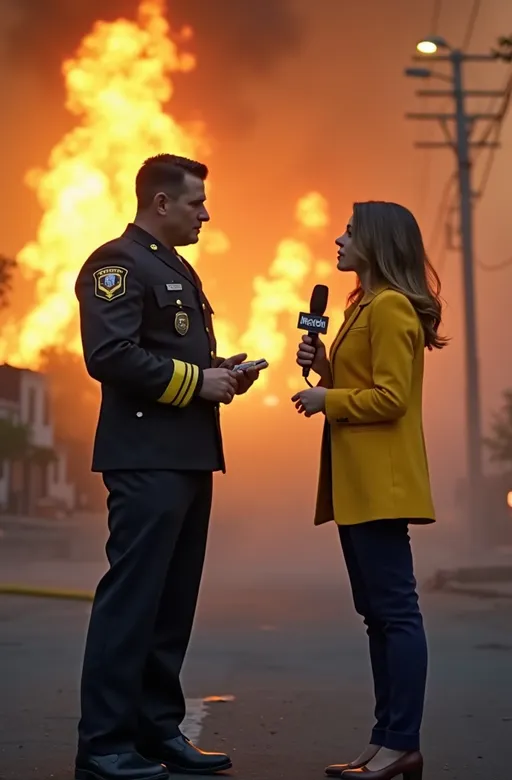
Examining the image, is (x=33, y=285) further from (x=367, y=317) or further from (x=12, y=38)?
(x=367, y=317)

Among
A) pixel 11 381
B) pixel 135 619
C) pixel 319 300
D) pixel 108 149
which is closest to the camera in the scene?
pixel 135 619

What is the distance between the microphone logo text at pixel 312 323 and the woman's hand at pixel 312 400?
18 cm

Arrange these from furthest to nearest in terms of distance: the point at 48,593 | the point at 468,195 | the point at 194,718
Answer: the point at 468,195 → the point at 48,593 → the point at 194,718

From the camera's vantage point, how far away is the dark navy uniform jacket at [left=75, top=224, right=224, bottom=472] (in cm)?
325

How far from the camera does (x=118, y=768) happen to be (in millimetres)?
3125

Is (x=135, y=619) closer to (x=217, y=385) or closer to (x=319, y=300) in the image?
(x=217, y=385)

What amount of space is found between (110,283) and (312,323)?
59 cm

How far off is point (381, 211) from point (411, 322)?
1.15ft

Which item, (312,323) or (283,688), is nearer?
(312,323)

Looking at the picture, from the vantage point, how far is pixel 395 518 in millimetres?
3223

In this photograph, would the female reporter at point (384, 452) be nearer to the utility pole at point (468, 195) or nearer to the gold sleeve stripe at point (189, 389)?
the gold sleeve stripe at point (189, 389)

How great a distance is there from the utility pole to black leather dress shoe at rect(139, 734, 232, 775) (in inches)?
606

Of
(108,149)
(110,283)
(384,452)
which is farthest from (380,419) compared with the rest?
(108,149)

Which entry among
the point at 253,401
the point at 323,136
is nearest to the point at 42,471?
the point at 253,401
